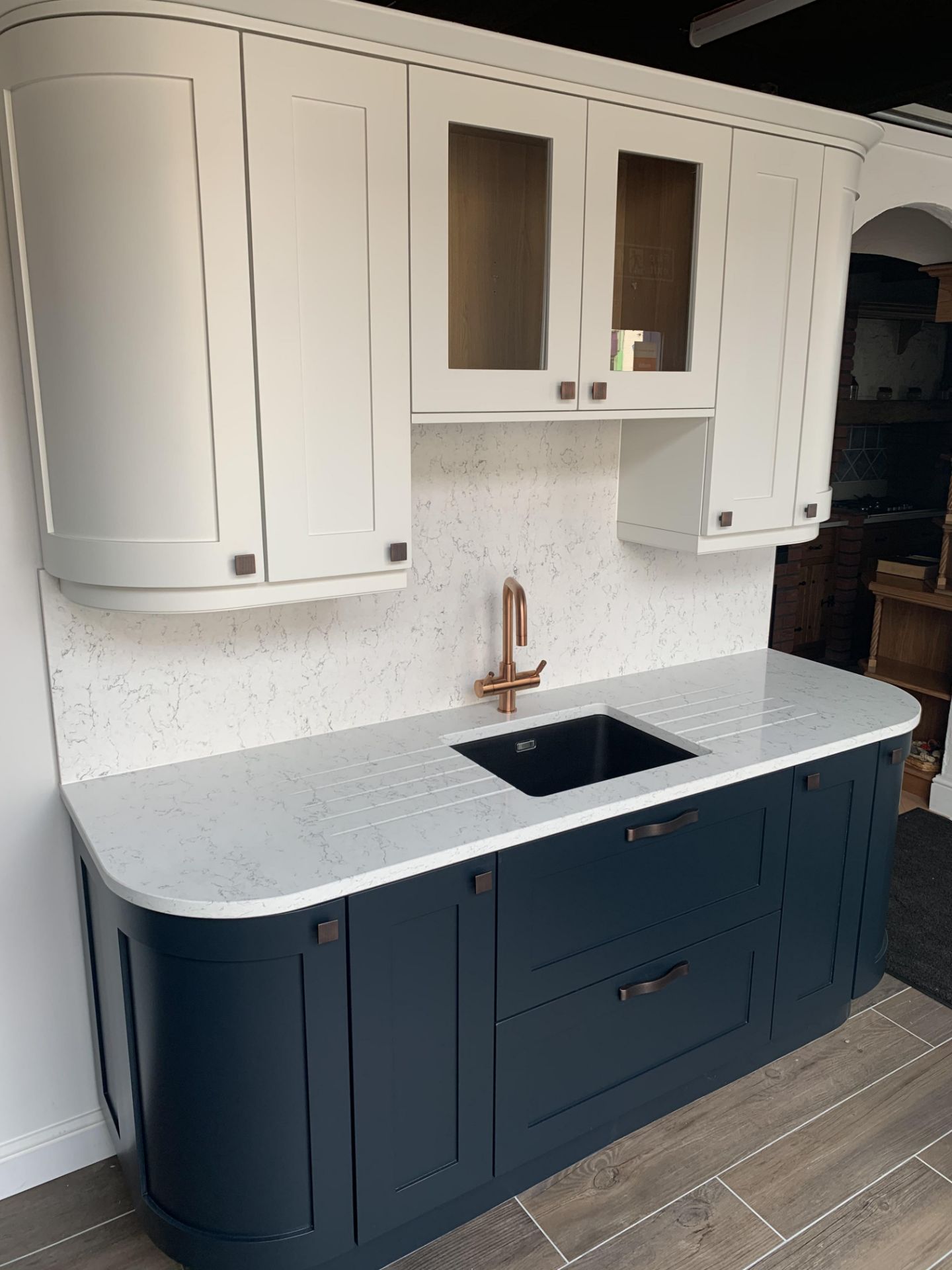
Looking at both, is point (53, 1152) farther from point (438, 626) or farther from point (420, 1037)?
point (438, 626)

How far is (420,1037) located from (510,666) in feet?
2.97

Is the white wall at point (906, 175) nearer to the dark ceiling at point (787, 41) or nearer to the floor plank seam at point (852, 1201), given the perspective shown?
the dark ceiling at point (787, 41)

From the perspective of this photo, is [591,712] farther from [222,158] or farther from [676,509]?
[222,158]

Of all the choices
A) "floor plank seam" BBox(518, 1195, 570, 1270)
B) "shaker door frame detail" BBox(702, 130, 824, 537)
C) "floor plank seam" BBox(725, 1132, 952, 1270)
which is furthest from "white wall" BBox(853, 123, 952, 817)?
"floor plank seam" BBox(518, 1195, 570, 1270)

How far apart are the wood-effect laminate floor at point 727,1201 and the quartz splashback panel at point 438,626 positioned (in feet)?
3.08

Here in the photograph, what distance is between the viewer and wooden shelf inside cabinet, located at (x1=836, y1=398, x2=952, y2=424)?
5238 mm

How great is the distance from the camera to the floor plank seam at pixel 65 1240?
76.4 inches

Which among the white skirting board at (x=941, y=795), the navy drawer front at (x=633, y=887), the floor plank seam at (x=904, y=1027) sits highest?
the navy drawer front at (x=633, y=887)

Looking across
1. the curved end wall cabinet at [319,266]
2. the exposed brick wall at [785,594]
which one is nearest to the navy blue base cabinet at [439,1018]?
the curved end wall cabinet at [319,266]

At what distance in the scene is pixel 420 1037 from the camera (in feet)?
5.93

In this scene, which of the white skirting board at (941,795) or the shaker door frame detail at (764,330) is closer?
the shaker door frame detail at (764,330)

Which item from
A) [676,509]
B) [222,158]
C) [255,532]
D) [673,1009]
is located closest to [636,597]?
[676,509]

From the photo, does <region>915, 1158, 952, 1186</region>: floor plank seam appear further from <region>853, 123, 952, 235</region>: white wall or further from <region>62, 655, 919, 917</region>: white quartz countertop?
<region>853, 123, 952, 235</region>: white wall

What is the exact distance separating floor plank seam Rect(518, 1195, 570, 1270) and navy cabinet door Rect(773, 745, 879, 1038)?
0.75 meters
